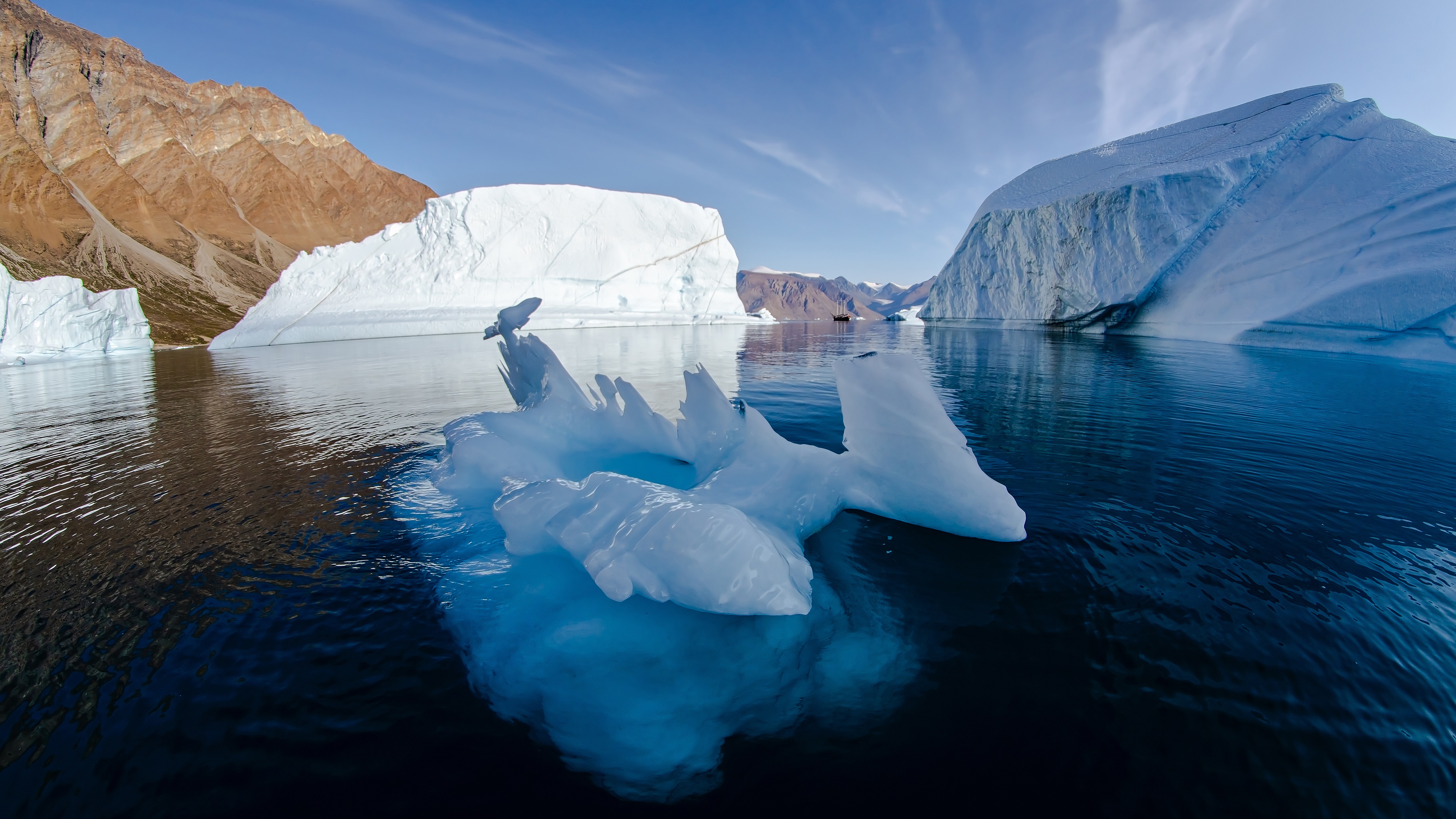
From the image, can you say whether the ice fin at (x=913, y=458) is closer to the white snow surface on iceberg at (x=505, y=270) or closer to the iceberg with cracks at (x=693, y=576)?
the iceberg with cracks at (x=693, y=576)

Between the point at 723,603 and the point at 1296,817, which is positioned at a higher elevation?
the point at 723,603

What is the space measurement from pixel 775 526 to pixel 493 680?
235 centimetres

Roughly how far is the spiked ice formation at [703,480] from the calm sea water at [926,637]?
450 millimetres

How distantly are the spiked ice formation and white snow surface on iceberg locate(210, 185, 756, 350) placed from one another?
33131mm

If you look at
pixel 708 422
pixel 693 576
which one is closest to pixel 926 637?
pixel 693 576

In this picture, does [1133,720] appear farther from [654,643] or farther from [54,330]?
[54,330]

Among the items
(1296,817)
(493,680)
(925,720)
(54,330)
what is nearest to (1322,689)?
(1296,817)

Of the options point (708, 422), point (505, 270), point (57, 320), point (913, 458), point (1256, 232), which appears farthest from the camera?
point (505, 270)

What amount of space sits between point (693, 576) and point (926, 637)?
4.79 feet

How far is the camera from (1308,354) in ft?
58.3

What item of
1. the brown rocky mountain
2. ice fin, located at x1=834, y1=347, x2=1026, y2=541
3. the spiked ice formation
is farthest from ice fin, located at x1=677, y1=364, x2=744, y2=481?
the brown rocky mountain

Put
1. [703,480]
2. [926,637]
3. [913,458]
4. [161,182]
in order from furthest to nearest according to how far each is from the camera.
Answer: [161,182] → [703,480] → [913,458] → [926,637]

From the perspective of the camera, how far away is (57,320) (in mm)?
24375

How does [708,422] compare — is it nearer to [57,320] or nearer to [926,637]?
[926,637]
